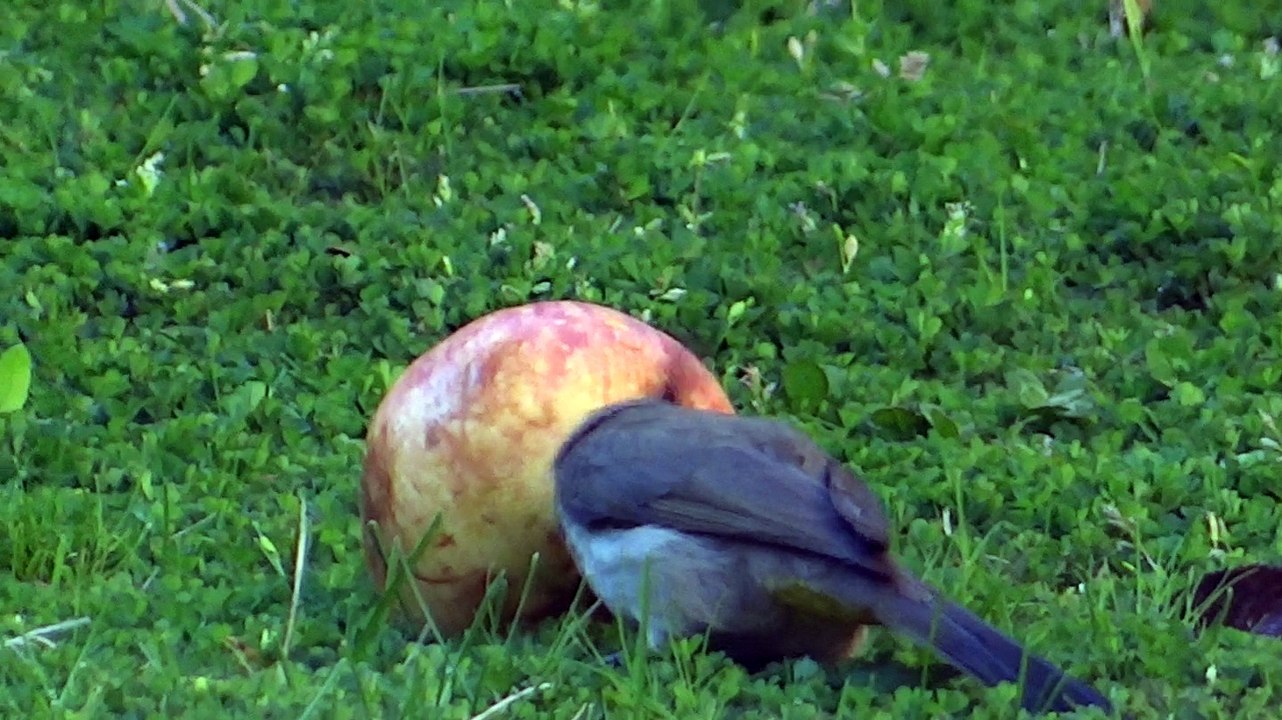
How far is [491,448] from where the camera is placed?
13.4 feet

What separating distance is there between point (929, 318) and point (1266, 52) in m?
1.93

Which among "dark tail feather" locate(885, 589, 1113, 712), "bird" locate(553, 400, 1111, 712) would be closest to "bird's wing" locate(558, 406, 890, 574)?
"bird" locate(553, 400, 1111, 712)

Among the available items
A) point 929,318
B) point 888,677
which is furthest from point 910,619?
point 929,318

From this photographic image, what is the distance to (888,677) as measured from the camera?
3.89 m

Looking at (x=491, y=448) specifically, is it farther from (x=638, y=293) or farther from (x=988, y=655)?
(x=638, y=293)

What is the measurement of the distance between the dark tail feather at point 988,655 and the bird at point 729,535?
0.01 m

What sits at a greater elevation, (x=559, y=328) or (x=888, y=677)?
(x=559, y=328)

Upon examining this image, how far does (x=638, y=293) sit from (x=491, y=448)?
192 centimetres

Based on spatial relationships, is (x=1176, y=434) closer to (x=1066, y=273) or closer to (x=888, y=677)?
(x=1066, y=273)

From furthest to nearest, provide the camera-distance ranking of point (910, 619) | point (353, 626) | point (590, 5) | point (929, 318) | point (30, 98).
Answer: point (590, 5) < point (30, 98) < point (929, 318) < point (353, 626) < point (910, 619)

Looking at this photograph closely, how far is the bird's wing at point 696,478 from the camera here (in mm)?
3914

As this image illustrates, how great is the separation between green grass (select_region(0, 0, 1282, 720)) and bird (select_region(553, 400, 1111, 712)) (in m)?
0.13

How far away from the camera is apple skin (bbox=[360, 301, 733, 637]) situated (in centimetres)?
409

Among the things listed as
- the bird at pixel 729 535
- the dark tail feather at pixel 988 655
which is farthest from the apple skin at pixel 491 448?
the dark tail feather at pixel 988 655
